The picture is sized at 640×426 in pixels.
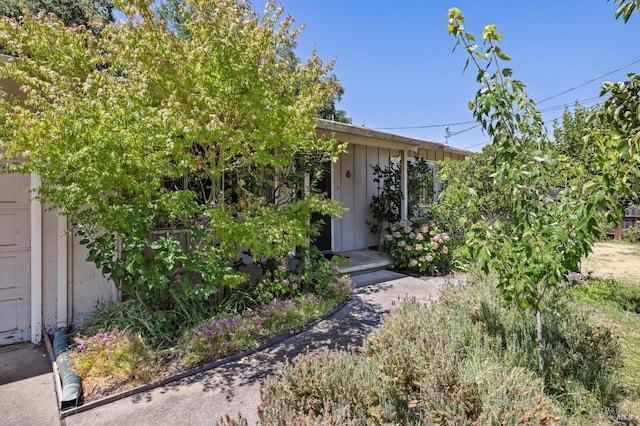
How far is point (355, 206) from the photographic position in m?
8.03

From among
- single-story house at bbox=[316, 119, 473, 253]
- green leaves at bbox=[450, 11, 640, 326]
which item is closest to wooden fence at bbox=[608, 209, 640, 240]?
single-story house at bbox=[316, 119, 473, 253]

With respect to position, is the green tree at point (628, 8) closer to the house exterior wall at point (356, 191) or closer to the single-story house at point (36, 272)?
the single-story house at point (36, 272)

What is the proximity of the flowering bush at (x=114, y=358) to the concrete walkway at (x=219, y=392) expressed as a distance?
0.24 meters

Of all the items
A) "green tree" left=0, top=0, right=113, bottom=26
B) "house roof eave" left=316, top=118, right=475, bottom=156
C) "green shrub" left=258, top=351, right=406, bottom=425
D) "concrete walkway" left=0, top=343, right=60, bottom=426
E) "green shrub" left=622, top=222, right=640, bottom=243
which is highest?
"green tree" left=0, top=0, right=113, bottom=26

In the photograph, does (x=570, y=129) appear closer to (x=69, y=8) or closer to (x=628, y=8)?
(x=628, y=8)

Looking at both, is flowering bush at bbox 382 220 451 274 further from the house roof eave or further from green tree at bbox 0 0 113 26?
green tree at bbox 0 0 113 26

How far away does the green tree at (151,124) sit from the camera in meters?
2.89

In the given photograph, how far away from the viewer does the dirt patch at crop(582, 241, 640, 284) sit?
6.56 metres

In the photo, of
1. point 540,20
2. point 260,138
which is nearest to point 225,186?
point 260,138

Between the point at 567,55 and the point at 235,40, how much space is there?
11.3m

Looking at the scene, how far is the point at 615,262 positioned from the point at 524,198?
8.20m

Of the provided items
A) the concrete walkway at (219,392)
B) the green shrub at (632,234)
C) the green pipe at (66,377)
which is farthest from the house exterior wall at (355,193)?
the green shrub at (632,234)

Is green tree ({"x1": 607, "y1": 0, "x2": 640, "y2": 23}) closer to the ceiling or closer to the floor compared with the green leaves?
closer to the ceiling

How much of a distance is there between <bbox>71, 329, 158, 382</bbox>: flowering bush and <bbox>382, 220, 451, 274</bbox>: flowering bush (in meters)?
5.07
